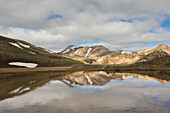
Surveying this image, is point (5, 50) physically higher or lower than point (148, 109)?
higher

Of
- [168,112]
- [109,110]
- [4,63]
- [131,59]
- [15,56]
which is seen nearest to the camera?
[168,112]

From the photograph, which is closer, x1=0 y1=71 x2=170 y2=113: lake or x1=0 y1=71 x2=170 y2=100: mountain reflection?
x1=0 y1=71 x2=170 y2=113: lake

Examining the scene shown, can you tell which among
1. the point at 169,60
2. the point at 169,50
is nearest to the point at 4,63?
the point at 169,60

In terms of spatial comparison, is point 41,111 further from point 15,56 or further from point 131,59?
point 131,59

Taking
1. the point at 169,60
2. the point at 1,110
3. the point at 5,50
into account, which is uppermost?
the point at 5,50

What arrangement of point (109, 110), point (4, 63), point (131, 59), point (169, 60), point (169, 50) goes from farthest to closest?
point (131, 59), point (169, 50), point (4, 63), point (169, 60), point (109, 110)

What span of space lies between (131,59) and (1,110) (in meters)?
194

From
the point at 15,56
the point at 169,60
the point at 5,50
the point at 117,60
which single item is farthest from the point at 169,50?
the point at 5,50

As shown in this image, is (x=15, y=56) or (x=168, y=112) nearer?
(x=168, y=112)

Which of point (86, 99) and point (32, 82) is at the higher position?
point (86, 99)

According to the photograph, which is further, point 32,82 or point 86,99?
point 32,82

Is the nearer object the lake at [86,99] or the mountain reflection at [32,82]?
the lake at [86,99]

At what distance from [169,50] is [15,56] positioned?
17199cm

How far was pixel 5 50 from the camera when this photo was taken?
116 m
